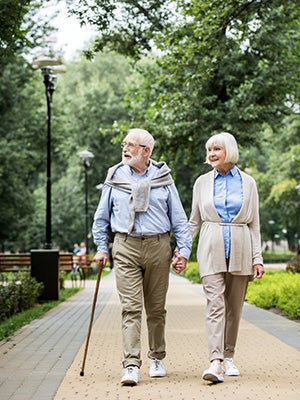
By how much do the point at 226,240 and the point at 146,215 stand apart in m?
0.65

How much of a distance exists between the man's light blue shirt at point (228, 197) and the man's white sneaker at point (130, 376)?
112 cm

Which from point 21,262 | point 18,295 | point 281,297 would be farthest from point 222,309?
point 21,262

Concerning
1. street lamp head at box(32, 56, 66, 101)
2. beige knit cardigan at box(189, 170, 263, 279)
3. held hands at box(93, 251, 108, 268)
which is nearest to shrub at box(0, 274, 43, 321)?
street lamp head at box(32, 56, 66, 101)

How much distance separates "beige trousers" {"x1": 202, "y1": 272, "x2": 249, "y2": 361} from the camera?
7.05m

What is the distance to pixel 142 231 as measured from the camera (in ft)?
23.5

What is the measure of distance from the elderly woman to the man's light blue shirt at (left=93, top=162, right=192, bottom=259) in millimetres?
190

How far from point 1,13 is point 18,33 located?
1.74 ft

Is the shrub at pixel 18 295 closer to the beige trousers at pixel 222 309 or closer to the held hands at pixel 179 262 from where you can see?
the beige trousers at pixel 222 309

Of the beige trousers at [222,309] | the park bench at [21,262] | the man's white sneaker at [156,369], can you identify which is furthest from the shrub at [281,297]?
the park bench at [21,262]

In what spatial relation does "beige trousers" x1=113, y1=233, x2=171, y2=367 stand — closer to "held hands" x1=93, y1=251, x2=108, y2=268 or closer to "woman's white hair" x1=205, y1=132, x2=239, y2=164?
"held hands" x1=93, y1=251, x2=108, y2=268

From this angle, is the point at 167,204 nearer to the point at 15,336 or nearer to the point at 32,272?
the point at 15,336

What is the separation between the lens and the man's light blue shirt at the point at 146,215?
7.19m

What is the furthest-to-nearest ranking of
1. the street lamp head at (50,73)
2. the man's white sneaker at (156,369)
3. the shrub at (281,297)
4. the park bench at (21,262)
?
1. the park bench at (21,262)
2. the street lamp head at (50,73)
3. the shrub at (281,297)
4. the man's white sneaker at (156,369)

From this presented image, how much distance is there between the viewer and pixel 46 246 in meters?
19.5
